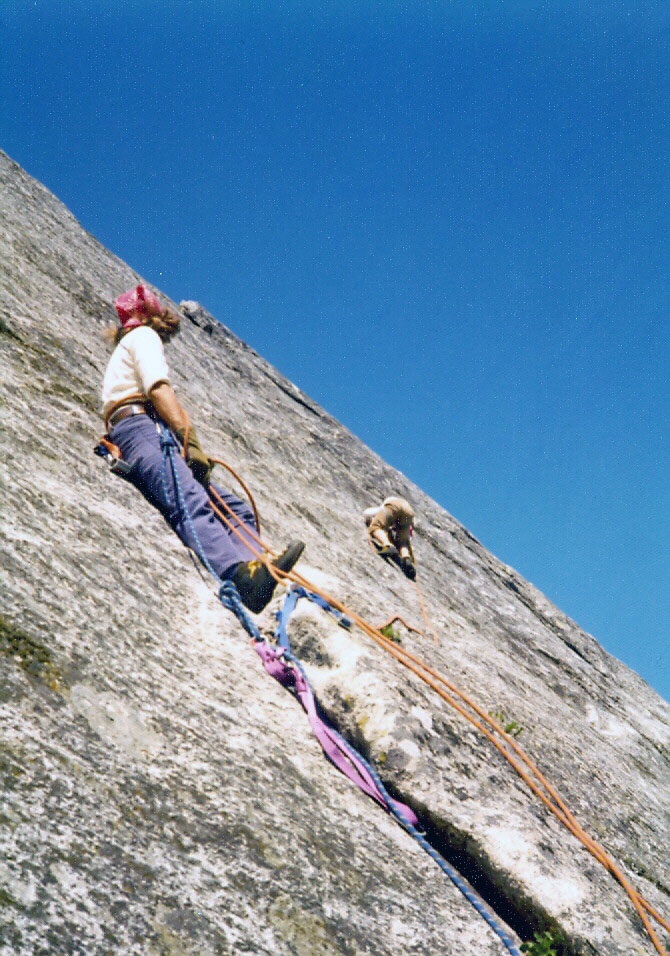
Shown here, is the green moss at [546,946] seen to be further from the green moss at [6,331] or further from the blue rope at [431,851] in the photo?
the green moss at [6,331]

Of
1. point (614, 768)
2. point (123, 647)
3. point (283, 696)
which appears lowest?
point (123, 647)

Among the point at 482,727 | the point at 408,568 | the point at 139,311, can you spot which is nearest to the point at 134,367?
the point at 139,311

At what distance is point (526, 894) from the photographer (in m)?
3.66

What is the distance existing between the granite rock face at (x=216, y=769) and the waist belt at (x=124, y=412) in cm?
25

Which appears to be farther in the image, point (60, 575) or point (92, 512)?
point (92, 512)

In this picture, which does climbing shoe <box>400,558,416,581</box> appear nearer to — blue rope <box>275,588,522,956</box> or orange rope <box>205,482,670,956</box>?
orange rope <box>205,482,670,956</box>

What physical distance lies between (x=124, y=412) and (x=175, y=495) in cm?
106

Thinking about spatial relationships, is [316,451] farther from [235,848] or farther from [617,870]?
[235,848]

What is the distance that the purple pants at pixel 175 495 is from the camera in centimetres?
535

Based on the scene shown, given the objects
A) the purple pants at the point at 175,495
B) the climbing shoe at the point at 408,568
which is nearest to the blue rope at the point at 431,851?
the purple pants at the point at 175,495

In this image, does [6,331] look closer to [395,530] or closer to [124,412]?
[124,412]

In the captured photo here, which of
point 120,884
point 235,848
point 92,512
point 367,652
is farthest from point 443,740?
point 92,512

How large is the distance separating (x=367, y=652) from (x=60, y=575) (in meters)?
2.12

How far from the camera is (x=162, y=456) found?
571 centimetres
